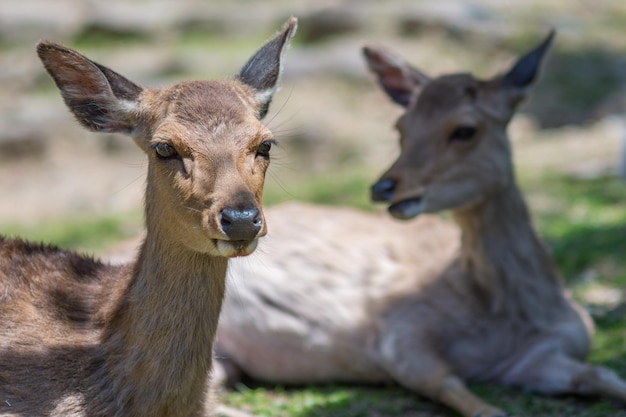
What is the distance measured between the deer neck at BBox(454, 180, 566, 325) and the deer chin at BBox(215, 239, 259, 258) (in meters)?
2.78

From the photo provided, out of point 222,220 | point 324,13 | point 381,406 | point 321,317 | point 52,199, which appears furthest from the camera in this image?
point 324,13

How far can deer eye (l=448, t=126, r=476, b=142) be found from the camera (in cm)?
652

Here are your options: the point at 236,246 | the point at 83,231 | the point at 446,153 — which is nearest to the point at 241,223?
the point at 236,246

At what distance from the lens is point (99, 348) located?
459 centimetres

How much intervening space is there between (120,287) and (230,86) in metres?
1.01

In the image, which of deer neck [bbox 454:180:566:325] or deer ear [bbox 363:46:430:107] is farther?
deer ear [bbox 363:46:430:107]

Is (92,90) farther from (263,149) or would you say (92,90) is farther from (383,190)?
(383,190)

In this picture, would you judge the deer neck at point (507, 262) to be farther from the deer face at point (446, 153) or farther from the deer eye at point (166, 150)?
the deer eye at point (166, 150)

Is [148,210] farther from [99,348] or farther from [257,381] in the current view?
[257,381]

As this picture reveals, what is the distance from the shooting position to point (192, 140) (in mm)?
4250

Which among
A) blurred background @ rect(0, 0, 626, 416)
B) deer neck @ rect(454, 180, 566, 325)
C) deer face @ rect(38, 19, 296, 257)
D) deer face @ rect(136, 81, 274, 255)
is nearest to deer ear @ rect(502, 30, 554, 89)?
deer neck @ rect(454, 180, 566, 325)

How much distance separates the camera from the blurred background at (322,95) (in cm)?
1002

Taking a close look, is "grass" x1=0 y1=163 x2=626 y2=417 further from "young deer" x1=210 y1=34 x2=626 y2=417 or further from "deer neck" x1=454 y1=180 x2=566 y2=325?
"deer neck" x1=454 y1=180 x2=566 y2=325

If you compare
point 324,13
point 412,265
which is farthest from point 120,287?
point 324,13
